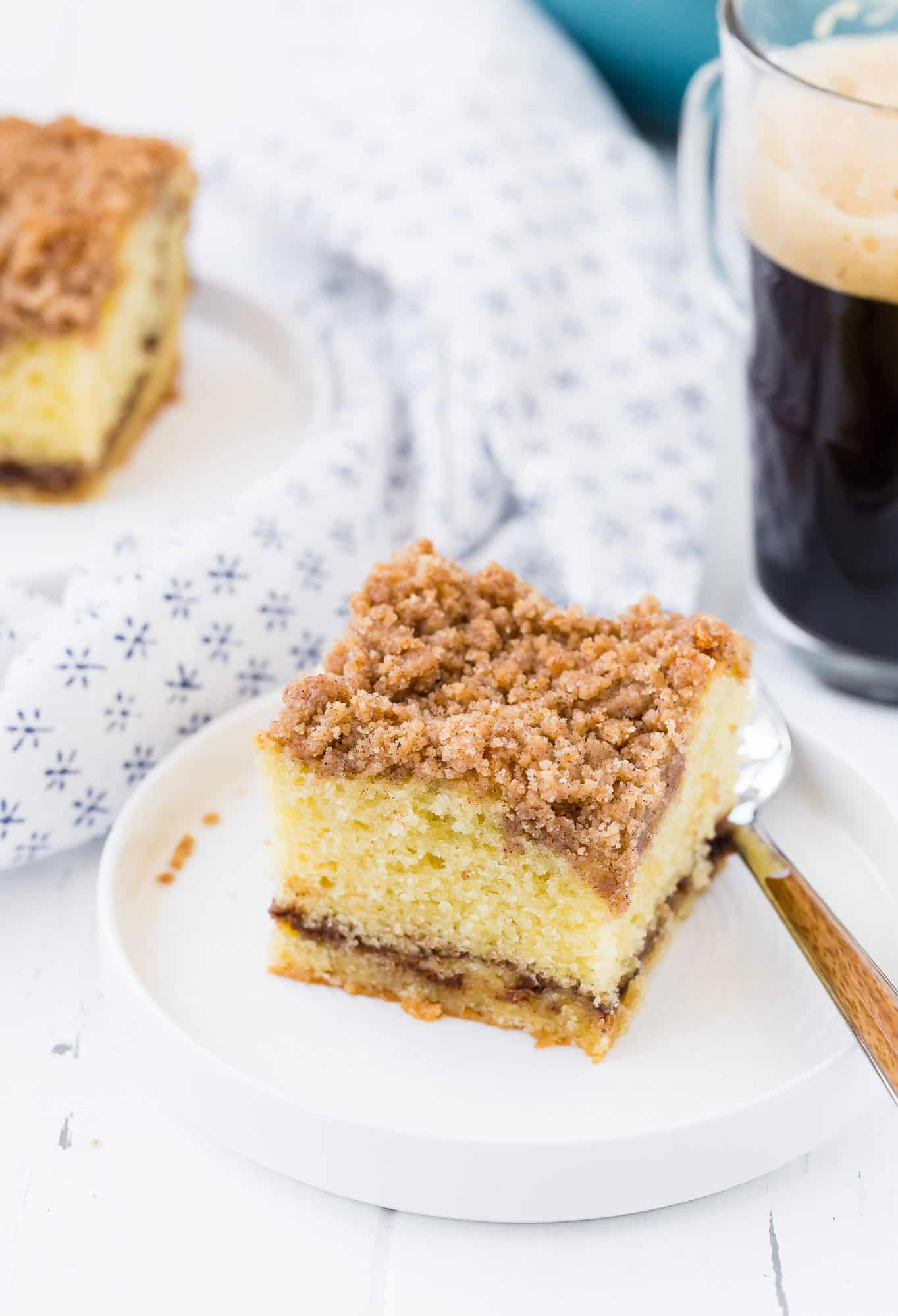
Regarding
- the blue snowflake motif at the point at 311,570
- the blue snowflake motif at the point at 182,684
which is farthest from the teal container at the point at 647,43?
the blue snowflake motif at the point at 182,684

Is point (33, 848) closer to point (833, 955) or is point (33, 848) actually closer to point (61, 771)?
point (61, 771)

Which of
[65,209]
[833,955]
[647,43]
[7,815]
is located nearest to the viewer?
[833,955]

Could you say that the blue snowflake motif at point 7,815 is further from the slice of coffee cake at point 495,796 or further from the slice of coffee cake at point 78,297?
the slice of coffee cake at point 78,297

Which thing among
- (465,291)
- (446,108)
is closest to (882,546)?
(465,291)

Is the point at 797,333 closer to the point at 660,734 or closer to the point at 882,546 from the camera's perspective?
the point at 882,546

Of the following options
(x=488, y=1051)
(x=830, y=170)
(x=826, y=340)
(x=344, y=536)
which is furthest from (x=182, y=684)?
(x=830, y=170)

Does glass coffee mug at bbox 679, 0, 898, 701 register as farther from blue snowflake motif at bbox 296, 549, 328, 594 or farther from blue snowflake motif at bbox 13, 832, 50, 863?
blue snowflake motif at bbox 13, 832, 50, 863

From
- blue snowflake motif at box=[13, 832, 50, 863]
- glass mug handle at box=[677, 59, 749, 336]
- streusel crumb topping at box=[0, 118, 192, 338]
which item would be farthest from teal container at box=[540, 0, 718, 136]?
blue snowflake motif at box=[13, 832, 50, 863]
